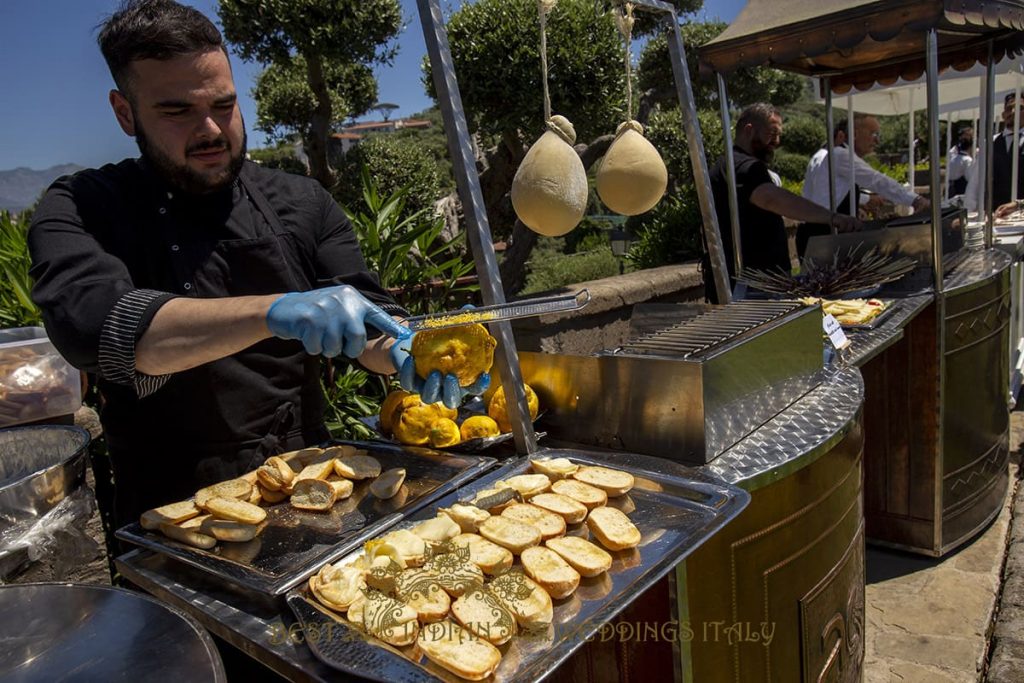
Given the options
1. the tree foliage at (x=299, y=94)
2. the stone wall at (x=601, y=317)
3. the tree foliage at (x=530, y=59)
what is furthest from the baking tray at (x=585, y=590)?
the tree foliage at (x=299, y=94)

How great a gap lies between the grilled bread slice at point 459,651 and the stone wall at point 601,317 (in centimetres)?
236

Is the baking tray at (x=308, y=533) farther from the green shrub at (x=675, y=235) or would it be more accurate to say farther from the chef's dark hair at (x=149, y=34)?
the green shrub at (x=675, y=235)

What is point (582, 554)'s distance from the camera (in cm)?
118

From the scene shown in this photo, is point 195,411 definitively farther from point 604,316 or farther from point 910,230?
point 910,230

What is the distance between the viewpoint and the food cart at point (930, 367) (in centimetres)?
321

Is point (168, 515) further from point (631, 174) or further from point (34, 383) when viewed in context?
point (631, 174)

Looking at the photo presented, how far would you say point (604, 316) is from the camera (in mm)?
4273

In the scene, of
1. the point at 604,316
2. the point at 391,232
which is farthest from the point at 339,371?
the point at 604,316

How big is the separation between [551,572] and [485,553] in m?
0.14

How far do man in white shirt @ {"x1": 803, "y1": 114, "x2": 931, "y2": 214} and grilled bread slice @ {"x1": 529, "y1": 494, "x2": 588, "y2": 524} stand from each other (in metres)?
4.59

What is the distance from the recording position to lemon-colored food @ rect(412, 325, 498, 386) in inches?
59.6

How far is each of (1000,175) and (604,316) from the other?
601cm

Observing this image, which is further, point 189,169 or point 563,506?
point 189,169

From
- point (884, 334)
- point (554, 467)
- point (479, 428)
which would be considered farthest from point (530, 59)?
point (554, 467)
